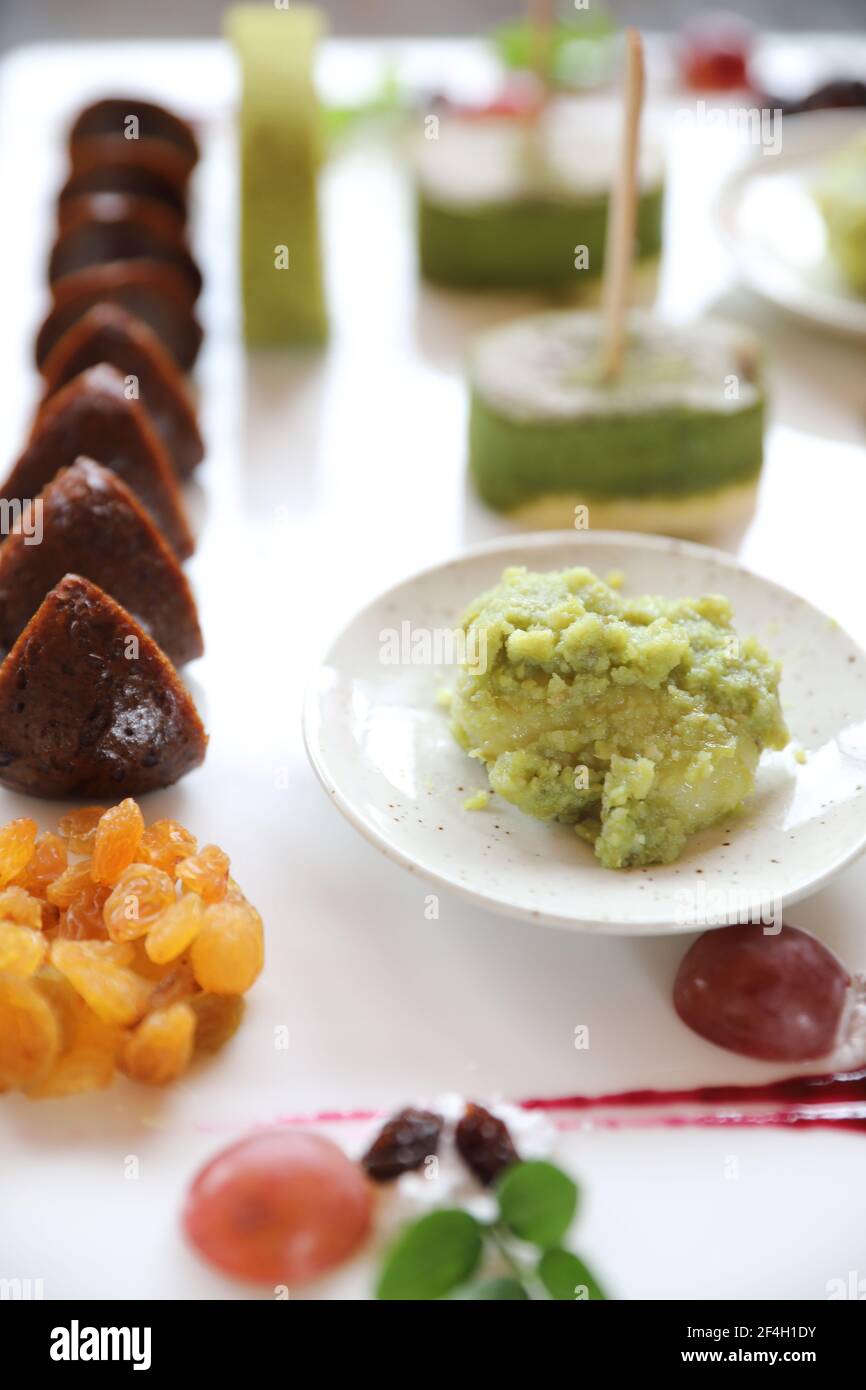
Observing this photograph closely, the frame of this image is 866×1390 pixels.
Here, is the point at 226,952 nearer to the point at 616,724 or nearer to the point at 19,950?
the point at 19,950

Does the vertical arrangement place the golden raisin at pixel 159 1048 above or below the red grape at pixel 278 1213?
above

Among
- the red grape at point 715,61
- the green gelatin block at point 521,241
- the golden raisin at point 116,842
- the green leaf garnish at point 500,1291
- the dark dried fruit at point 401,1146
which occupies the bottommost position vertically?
the green leaf garnish at point 500,1291

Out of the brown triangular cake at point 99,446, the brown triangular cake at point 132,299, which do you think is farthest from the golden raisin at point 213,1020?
the brown triangular cake at point 132,299

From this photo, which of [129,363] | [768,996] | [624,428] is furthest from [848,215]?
[768,996]

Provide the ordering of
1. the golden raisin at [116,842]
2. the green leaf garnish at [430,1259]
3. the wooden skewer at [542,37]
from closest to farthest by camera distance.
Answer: the green leaf garnish at [430,1259] → the golden raisin at [116,842] → the wooden skewer at [542,37]

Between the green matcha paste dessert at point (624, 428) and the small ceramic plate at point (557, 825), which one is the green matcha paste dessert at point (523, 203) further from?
the small ceramic plate at point (557, 825)

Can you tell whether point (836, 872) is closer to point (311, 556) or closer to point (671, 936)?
point (671, 936)
